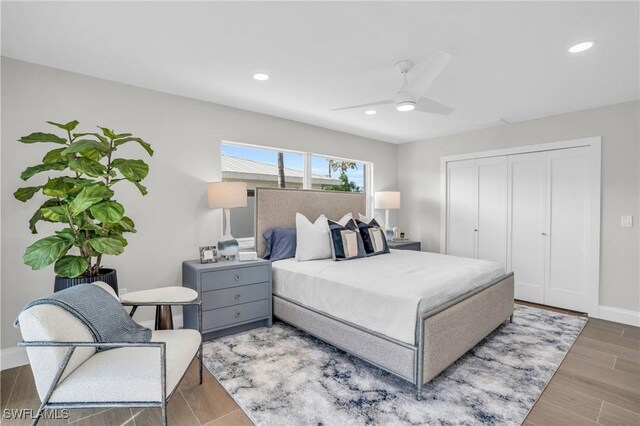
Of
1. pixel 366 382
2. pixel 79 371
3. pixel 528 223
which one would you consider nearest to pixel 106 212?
pixel 79 371

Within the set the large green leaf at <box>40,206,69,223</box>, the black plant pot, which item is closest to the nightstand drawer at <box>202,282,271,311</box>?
the black plant pot

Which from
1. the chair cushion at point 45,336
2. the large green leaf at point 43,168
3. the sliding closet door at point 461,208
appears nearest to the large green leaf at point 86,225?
the large green leaf at point 43,168

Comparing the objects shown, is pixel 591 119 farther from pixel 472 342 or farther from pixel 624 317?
pixel 472 342

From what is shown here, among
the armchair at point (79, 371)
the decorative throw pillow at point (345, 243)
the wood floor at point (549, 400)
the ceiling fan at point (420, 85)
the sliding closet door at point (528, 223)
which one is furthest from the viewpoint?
the sliding closet door at point (528, 223)

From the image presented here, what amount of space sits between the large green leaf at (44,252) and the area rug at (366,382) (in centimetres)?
136

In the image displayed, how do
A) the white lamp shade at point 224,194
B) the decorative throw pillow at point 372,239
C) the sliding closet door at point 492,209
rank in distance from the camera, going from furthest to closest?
the sliding closet door at point 492,209 → the decorative throw pillow at point 372,239 → the white lamp shade at point 224,194

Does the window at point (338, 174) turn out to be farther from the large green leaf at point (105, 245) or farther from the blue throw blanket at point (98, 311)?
the blue throw blanket at point (98, 311)

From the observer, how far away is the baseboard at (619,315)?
3.51m

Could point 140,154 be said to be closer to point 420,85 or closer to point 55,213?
point 55,213

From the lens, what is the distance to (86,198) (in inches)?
78.4

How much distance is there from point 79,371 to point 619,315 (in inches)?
201

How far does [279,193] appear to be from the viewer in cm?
396

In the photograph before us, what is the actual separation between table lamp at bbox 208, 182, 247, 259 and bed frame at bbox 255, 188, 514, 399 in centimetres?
42

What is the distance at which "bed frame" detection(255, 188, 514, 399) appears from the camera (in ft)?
6.89
